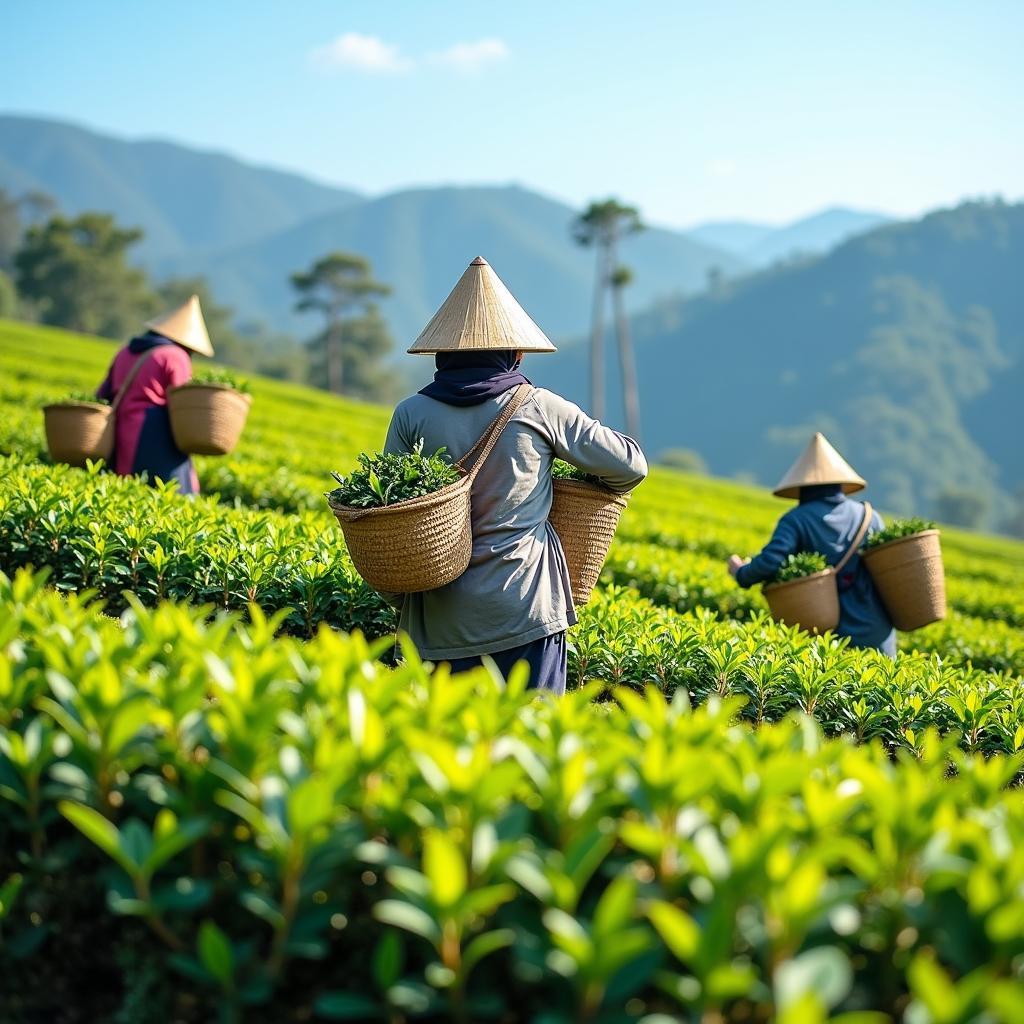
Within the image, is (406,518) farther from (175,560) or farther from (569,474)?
(175,560)

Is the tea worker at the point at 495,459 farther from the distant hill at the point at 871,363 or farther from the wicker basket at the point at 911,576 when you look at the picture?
the distant hill at the point at 871,363

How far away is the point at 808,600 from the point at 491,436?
2702 mm

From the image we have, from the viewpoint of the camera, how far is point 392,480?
3.56 metres

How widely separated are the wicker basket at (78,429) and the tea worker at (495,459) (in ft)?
11.7

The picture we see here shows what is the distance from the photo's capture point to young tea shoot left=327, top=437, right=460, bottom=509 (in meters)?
3.54

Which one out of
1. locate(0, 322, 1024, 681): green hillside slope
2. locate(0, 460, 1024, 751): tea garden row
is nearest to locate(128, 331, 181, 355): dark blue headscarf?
locate(0, 322, 1024, 681): green hillside slope

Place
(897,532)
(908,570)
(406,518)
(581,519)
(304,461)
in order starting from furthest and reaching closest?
(304,461) < (897,532) < (908,570) < (581,519) < (406,518)

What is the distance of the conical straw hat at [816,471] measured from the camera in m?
5.88

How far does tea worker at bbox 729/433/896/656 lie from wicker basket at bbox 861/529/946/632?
109mm

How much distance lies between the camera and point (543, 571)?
3906mm

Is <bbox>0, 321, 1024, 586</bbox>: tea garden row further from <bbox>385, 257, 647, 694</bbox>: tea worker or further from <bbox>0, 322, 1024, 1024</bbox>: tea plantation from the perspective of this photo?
<bbox>0, 322, 1024, 1024</bbox>: tea plantation

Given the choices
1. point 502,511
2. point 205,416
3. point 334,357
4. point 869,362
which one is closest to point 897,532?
point 502,511

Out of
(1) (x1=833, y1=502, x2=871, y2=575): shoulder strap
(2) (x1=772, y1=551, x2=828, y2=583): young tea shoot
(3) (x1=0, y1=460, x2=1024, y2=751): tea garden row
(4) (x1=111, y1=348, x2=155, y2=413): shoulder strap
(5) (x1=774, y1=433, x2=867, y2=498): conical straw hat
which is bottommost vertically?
(3) (x1=0, y1=460, x2=1024, y2=751): tea garden row

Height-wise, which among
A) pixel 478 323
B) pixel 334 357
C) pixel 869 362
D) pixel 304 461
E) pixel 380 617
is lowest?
pixel 380 617
